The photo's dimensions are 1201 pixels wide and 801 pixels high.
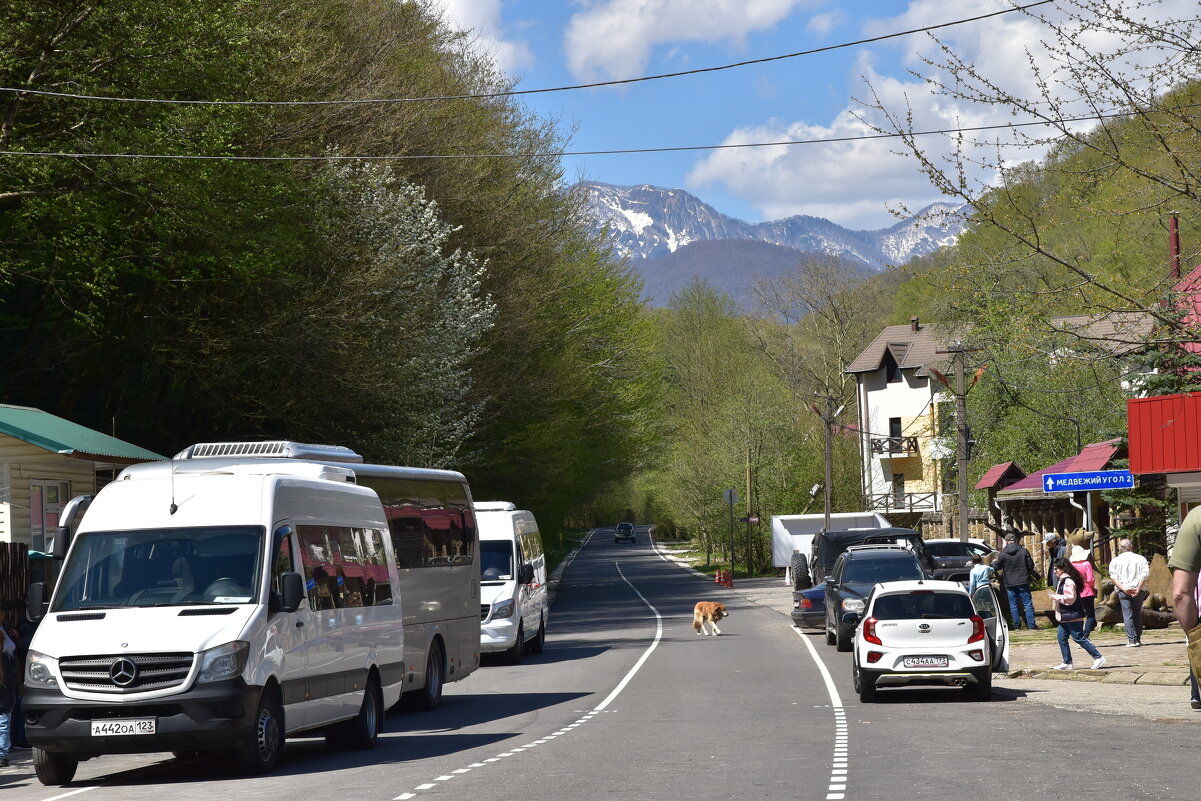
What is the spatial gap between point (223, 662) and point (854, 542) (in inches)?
901

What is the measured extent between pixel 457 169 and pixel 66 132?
1715 centimetres

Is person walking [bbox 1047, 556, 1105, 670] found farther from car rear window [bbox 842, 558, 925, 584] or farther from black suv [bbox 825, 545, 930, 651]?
car rear window [bbox 842, 558, 925, 584]

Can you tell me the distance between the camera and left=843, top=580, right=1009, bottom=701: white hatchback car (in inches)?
709

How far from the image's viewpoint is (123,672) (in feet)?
40.2

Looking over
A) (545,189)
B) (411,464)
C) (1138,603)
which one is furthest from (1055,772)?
(545,189)

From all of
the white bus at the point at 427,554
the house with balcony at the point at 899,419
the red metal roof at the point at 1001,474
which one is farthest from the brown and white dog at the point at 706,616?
the house with balcony at the point at 899,419

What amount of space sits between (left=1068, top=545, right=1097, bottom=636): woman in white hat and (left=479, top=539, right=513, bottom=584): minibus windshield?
31.6 feet

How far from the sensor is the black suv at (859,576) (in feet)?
85.0

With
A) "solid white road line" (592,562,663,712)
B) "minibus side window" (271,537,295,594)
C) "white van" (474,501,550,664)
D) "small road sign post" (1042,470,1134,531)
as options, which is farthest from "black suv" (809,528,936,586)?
"minibus side window" (271,537,295,594)

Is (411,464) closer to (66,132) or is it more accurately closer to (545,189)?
(66,132)

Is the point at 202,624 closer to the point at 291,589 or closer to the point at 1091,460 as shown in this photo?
the point at 291,589

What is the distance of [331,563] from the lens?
47.8 feet

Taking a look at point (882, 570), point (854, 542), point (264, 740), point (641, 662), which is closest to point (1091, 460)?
point (854, 542)

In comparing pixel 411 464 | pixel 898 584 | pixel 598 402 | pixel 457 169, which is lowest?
pixel 898 584
